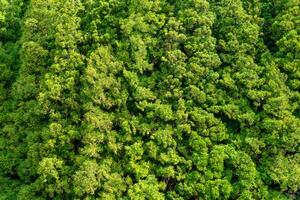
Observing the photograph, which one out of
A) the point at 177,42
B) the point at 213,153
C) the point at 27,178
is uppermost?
the point at 177,42

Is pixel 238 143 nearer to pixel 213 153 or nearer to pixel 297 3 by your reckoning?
pixel 213 153

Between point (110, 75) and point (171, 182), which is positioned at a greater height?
point (110, 75)

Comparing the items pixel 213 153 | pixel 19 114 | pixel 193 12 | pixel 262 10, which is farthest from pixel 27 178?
pixel 262 10

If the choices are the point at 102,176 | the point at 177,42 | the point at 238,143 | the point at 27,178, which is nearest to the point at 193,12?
the point at 177,42

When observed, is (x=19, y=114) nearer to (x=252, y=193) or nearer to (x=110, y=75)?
(x=110, y=75)

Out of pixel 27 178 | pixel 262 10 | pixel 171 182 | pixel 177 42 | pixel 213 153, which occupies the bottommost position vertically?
pixel 27 178

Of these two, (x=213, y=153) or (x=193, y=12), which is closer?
(x=213, y=153)
